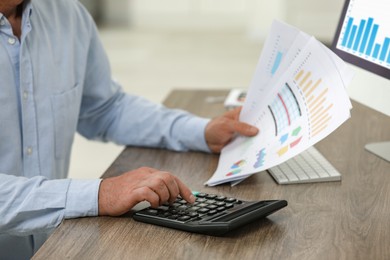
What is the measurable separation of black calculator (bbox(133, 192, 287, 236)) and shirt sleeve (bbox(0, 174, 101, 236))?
0.09 m

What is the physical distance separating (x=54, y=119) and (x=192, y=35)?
542 centimetres

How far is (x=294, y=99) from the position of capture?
1.33m

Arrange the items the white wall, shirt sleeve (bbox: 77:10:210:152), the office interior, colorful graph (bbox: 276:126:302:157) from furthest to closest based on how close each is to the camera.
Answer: the white wall, the office interior, shirt sleeve (bbox: 77:10:210:152), colorful graph (bbox: 276:126:302:157)

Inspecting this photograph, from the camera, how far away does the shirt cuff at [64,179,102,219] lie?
1.14 metres

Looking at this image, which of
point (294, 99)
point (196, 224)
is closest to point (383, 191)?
point (294, 99)

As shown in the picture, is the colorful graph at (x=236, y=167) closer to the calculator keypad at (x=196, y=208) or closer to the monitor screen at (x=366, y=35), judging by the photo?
the calculator keypad at (x=196, y=208)

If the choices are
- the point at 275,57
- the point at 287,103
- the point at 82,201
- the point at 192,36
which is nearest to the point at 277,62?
the point at 275,57

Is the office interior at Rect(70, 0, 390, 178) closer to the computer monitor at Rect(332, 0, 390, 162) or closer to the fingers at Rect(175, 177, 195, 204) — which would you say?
the computer monitor at Rect(332, 0, 390, 162)

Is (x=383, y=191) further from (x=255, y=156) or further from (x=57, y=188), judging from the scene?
(x=57, y=188)

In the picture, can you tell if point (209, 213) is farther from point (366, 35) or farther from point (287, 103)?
point (366, 35)

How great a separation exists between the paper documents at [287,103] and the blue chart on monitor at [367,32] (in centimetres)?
17

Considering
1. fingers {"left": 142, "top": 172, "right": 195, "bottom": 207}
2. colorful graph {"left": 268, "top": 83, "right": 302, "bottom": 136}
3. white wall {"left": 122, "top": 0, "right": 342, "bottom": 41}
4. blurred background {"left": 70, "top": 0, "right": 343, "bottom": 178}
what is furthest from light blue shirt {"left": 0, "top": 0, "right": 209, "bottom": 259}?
white wall {"left": 122, "top": 0, "right": 342, "bottom": 41}

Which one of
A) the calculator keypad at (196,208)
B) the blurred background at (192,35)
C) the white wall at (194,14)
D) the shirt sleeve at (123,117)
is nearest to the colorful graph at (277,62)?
the shirt sleeve at (123,117)

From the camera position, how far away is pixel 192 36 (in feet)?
22.1
